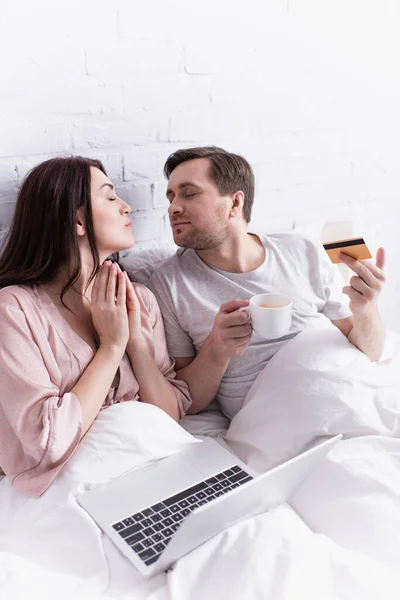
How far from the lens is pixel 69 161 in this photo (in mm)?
1558

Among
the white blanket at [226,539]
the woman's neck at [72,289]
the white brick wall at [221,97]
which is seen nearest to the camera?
the white blanket at [226,539]

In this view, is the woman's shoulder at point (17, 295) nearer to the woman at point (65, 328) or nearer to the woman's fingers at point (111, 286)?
the woman at point (65, 328)

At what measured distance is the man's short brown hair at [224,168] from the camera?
1761 mm

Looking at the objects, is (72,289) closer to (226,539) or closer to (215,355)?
(215,355)

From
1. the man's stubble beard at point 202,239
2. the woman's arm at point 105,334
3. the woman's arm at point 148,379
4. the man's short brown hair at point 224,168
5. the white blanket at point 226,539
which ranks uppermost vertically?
the man's short brown hair at point 224,168

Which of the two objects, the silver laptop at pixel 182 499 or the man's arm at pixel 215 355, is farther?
the man's arm at pixel 215 355

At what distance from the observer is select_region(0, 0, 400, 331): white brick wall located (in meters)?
1.68

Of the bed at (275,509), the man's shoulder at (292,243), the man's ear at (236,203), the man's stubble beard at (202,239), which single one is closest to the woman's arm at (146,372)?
the bed at (275,509)

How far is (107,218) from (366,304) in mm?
700

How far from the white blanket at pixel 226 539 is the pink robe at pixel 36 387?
0.04 metres

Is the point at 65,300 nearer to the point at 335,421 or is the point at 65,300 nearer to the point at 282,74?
the point at 335,421

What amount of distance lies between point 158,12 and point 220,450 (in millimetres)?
1212

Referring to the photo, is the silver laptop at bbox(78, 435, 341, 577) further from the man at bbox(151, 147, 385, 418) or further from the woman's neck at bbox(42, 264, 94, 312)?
the woman's neck at bbox(42, 264, 94, 312)

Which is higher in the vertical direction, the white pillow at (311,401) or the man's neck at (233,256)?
the man's neck at (233,256)
